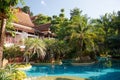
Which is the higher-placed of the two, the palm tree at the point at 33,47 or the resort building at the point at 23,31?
the resort building at the point at 23,31

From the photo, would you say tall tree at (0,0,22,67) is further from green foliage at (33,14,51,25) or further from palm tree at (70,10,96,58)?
green foliage at (33,14,51,25)

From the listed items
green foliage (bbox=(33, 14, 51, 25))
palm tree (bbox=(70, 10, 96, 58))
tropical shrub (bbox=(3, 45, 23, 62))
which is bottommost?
tropical shrub (bbox=(3, 45, 23, 62))

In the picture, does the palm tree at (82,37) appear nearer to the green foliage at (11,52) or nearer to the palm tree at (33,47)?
the palm tree at (33,47)

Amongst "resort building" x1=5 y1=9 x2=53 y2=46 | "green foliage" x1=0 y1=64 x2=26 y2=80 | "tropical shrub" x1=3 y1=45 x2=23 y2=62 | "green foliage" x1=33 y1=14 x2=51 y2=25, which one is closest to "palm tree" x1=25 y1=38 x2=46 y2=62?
"tropical shrub" x1=3 y1=45 x2=23 y2=62

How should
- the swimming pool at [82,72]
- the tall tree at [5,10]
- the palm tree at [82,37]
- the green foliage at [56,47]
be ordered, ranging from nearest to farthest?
the tall tree at [5,10]
the swimming pool at [82,72]
the green foliage at [56,47]
the palm tree at [82,37]

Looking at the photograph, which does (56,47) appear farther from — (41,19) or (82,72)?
(41,19)

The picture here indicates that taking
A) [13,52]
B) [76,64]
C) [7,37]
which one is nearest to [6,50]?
[13,52]

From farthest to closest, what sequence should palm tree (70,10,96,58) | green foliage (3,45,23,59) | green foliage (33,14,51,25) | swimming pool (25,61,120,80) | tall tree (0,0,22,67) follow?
green foliage (33,14,51,25), palm tree (70,10,96,58), green foliage (3,45,23,59), swimming pool (25,61,120,80), tall tree (0,0,22,67)

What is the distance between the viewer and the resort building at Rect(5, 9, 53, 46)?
90.0 feet

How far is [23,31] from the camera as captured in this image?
104ft

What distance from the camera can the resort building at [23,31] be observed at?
1080 inches

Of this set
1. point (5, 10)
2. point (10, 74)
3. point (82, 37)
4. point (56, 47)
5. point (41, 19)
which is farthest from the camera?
point (41, 19)

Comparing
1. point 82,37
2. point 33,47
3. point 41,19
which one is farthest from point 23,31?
point 41,19

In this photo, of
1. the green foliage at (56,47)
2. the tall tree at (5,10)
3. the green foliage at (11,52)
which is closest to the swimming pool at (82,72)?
the green foliage at (11,52)
